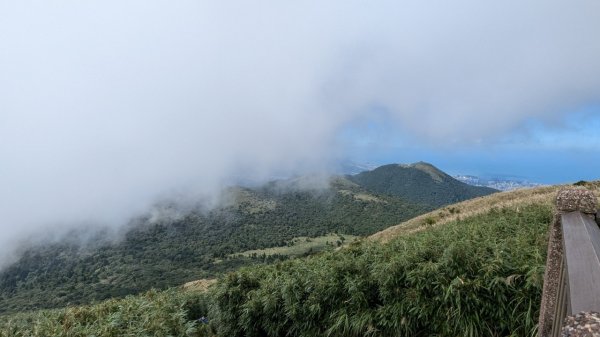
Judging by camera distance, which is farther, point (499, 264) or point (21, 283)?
point (21, 283)

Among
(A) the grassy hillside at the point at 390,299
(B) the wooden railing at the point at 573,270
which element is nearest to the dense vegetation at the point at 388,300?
(A) the grassy hillside at the point at 390,299

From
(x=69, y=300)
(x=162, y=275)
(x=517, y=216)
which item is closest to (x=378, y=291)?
(x=517, y=216)

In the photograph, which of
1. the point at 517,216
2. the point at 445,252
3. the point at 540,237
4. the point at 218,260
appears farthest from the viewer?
the point at 218,260

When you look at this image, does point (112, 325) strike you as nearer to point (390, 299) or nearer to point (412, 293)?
point (390, 299)

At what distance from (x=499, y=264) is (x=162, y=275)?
153696 mm

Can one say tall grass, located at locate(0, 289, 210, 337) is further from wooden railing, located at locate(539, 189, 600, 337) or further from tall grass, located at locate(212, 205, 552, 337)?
wooden railing, located at locate(539, 189, 600, 337)

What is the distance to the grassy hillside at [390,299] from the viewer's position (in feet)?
22.3

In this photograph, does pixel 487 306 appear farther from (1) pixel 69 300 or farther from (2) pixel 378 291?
(1) pixel 69 300

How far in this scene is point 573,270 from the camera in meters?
2.39

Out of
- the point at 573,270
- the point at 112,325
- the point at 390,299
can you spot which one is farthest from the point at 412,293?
the point at 573,270

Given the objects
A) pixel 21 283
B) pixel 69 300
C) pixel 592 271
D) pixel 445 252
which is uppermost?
pixel 592 271

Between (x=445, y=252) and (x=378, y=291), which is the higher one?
(x=445, y=252)

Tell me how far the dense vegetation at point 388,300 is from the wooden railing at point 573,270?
303cm

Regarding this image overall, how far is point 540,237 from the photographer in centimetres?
868
